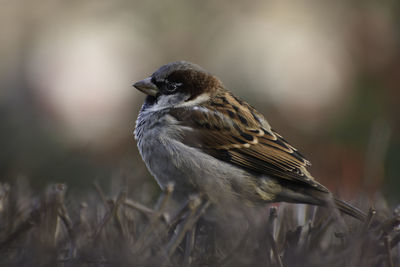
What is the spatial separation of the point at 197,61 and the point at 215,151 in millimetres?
4134

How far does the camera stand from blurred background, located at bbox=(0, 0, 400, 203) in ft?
15.3

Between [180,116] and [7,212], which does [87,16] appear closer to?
[180,116]

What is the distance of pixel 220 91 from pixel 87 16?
4437 mm

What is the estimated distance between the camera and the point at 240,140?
2893mm

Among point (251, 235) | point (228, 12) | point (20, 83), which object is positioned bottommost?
point (20, 83)

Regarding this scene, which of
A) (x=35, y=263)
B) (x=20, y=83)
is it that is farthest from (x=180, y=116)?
(x=20, y=83)

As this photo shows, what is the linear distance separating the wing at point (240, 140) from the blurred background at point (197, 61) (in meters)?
0.37

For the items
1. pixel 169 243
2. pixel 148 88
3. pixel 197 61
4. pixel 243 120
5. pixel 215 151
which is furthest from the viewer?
pixel 197 61

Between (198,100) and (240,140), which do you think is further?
(198,100)

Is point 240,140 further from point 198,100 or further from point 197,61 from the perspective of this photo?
point 197,61

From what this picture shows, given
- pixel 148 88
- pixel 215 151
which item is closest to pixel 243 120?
pixel 215 151

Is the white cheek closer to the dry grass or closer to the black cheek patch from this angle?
the black cheek patch

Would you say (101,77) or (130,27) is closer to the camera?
(101,77)

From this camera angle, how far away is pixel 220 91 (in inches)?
128
